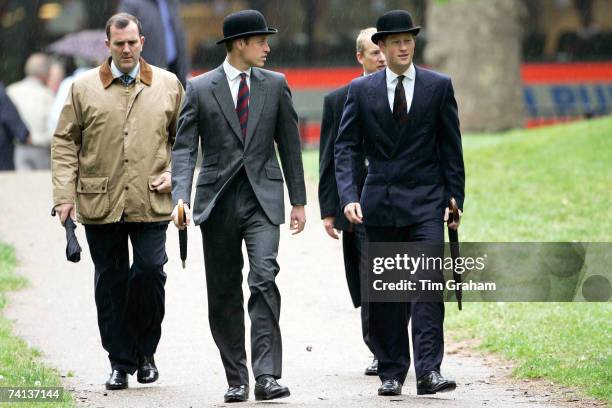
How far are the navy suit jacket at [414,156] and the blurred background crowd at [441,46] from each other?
15.4 m

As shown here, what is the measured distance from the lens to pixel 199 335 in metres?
10.5

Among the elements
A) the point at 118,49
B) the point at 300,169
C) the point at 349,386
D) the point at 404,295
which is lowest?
the point at 349,386

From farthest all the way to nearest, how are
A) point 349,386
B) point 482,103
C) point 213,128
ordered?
point 482,103
point 349,386
point 213,128

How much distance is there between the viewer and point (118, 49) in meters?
8.59

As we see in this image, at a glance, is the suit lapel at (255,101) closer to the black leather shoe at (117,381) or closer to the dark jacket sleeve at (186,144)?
the dark jacket sleeve at (186,144)

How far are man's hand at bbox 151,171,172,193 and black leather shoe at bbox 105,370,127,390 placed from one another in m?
1.09

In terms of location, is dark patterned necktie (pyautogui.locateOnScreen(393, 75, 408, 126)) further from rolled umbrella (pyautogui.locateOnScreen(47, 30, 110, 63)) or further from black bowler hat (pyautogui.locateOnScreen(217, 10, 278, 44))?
rolled umbrella (pyautogui.locateOnScreen(47, 30, 110, 63))

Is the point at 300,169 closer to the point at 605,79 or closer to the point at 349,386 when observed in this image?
the point at 349,386

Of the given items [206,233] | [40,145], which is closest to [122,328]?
[206,233]

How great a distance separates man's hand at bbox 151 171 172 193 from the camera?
8.59 metres

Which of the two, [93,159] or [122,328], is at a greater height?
[93,159]

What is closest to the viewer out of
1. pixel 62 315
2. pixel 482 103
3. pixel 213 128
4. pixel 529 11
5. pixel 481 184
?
pixel 213 128

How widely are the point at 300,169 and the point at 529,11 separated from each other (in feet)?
70.1

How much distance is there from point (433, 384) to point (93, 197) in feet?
7.43
